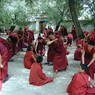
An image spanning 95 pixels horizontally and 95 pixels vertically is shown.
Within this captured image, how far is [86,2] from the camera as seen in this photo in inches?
563

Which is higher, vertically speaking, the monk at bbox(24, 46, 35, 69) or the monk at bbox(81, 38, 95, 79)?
the monk at bbox(81, 38, 95, 79)

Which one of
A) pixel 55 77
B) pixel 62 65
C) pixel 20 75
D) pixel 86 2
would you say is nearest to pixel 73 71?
pixel 62 65

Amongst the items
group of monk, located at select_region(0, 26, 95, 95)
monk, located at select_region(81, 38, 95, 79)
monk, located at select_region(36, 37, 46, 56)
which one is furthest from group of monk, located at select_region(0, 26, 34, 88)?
monk, located at select_region(81, 38, 95, 79)

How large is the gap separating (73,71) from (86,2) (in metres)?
5.02

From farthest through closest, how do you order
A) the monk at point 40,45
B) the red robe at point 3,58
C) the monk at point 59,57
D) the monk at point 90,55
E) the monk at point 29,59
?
the monk at point 40,45 < the monk at point 29,59 < the monk at point 59,57 < the red robe at point 3,58 < the monk at point 90,55

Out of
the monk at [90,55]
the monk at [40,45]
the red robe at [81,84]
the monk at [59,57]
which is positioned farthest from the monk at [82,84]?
the monk at [40,45]

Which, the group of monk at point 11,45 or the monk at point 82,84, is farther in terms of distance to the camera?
the group of monk at point 11,45

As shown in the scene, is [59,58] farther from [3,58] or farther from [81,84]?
[81,84]

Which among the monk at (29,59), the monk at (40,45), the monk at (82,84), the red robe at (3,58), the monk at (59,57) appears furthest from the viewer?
the monk at (40,45)

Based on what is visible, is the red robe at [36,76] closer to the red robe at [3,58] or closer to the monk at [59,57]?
the red robe at [3,58]

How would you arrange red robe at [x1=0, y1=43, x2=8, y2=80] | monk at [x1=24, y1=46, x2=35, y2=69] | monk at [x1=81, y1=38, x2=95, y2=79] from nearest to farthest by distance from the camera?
monk at [x1=81, y1=38, x2=95, y2=79]
red robe at [x1=0, y1=43, x2=8, y2=80]
monk at [x1=24, y1=46, x2=35, y2=69]

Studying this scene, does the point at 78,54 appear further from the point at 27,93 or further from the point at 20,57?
the point at 27,93

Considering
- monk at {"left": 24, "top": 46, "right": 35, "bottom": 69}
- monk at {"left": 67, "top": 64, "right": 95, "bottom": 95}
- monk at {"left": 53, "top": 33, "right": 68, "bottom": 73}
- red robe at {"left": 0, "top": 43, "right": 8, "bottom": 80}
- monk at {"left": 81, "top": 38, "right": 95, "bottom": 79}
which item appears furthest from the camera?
monk at {"left": 24, "top": 46, "right": 35, "bottom": 69}

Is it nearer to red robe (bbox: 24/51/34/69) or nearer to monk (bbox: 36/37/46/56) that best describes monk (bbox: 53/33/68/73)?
red robe (bbox: 24/51/34/69)
